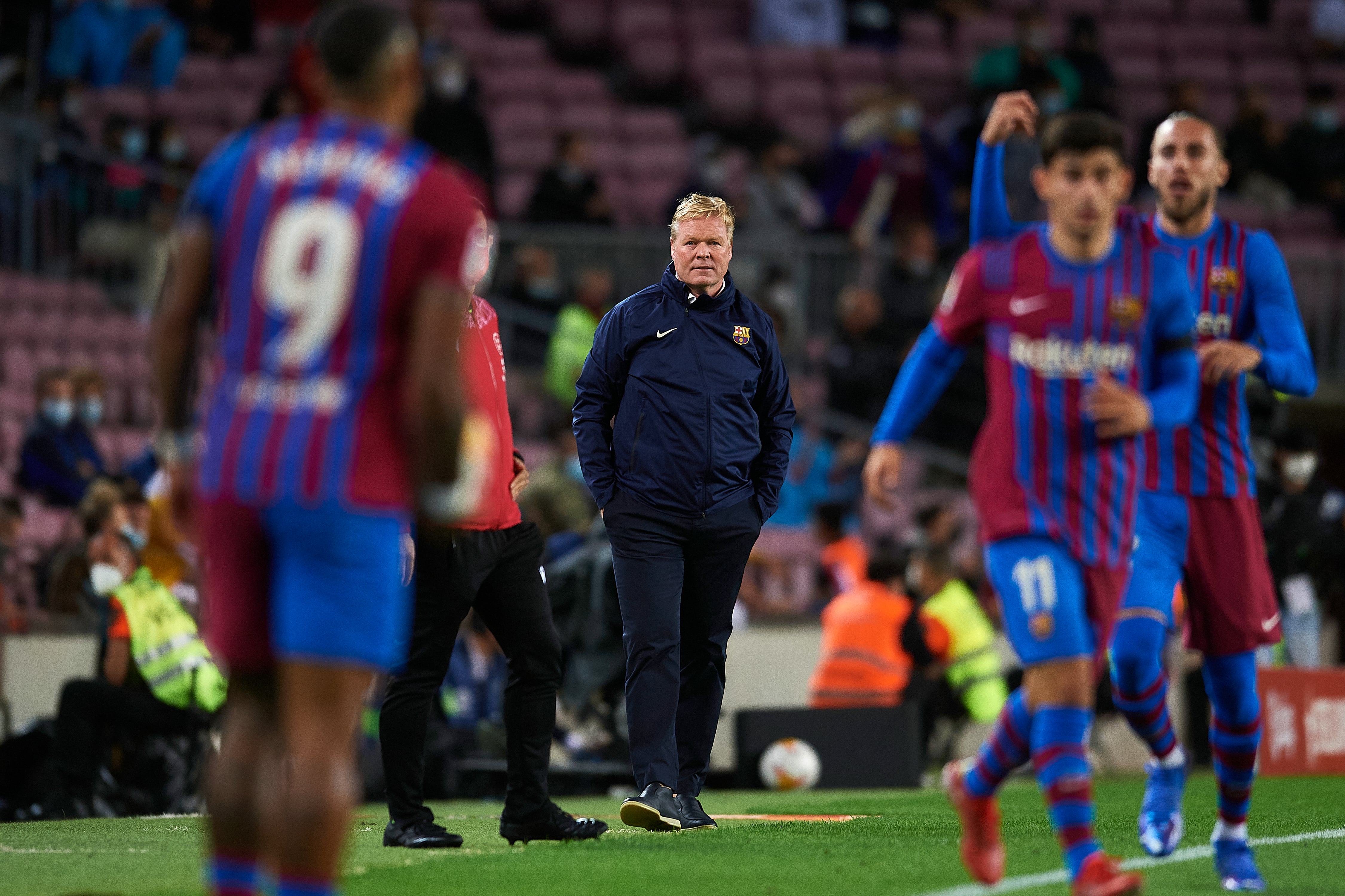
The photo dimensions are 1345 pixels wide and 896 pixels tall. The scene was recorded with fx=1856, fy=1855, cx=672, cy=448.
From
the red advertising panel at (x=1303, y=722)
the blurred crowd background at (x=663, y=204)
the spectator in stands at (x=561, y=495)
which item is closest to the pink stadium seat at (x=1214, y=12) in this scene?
the blurred crowd background at (x=663, y=204)

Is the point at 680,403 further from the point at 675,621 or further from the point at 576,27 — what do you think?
the point at 576,27

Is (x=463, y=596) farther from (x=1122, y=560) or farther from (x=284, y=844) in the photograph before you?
(x=284, y=844)

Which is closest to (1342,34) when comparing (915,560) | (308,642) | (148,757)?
(915,560)

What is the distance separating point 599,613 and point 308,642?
760cm

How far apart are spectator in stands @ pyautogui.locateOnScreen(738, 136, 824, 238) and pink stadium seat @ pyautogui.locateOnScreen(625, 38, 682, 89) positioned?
250 cm

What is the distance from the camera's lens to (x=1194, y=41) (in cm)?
2103

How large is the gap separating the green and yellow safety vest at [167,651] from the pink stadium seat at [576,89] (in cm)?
1059

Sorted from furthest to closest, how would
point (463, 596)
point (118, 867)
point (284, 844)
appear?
point (463, 596)
point (118, 867)
point (284, 844)

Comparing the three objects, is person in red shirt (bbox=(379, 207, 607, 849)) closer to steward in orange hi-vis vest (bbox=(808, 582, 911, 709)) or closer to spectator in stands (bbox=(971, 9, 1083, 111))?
steward in orange hi-vis vest (bbox=(808, 582, 911, 709))

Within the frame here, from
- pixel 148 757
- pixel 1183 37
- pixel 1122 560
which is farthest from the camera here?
pixel 1183 37

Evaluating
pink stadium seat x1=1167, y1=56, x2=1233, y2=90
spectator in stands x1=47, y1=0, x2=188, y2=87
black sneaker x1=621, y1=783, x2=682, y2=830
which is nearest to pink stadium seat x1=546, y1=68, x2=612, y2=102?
spectator in stands x1=47, y1=0, x2=188, y2=87

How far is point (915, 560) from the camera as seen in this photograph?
44.8ft

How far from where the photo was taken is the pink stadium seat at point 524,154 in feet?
61.6

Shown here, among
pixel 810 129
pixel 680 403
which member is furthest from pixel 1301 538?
pixel 810 129
